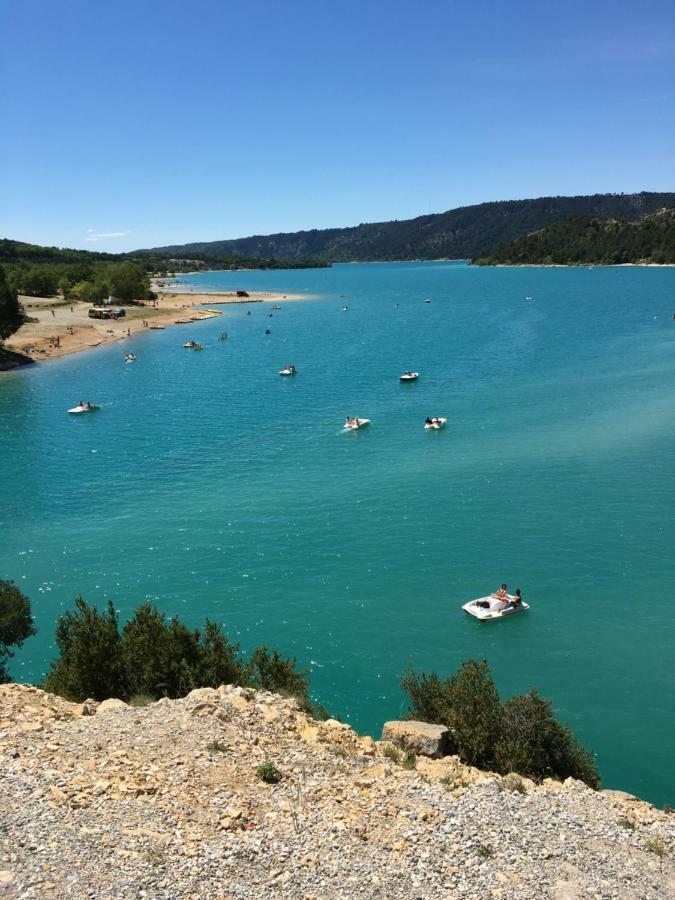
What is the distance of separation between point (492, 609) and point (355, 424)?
37721mm

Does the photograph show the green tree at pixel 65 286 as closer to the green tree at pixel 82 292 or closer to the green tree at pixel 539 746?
the green tree at pixel 82 292

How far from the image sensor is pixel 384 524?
46.0 m

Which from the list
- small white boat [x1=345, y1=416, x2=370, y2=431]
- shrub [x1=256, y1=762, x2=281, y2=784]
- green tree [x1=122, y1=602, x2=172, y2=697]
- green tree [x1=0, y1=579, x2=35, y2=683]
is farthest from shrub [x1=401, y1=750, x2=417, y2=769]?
small white boat [x1=345, y1=416, x2=370, y2=431]

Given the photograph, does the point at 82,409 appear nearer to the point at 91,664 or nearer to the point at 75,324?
the point at 91,664

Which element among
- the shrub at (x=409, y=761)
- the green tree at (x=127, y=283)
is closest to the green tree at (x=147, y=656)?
the shrub at (x=409, y=761)

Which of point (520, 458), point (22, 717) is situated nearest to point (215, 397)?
point (520, 458)

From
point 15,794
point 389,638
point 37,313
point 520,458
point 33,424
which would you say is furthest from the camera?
point 37,313

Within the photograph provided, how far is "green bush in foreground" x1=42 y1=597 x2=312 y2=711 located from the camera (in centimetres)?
2495

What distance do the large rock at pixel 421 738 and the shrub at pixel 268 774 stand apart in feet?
16.7

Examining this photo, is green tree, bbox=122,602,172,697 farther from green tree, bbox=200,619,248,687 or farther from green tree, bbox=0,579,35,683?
green tree, bbox=0,579,35,683

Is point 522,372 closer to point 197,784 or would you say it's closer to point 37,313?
point 197,784

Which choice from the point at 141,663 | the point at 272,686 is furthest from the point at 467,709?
the point at 141,663

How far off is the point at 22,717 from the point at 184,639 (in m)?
6.58

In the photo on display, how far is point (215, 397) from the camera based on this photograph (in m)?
90.1
